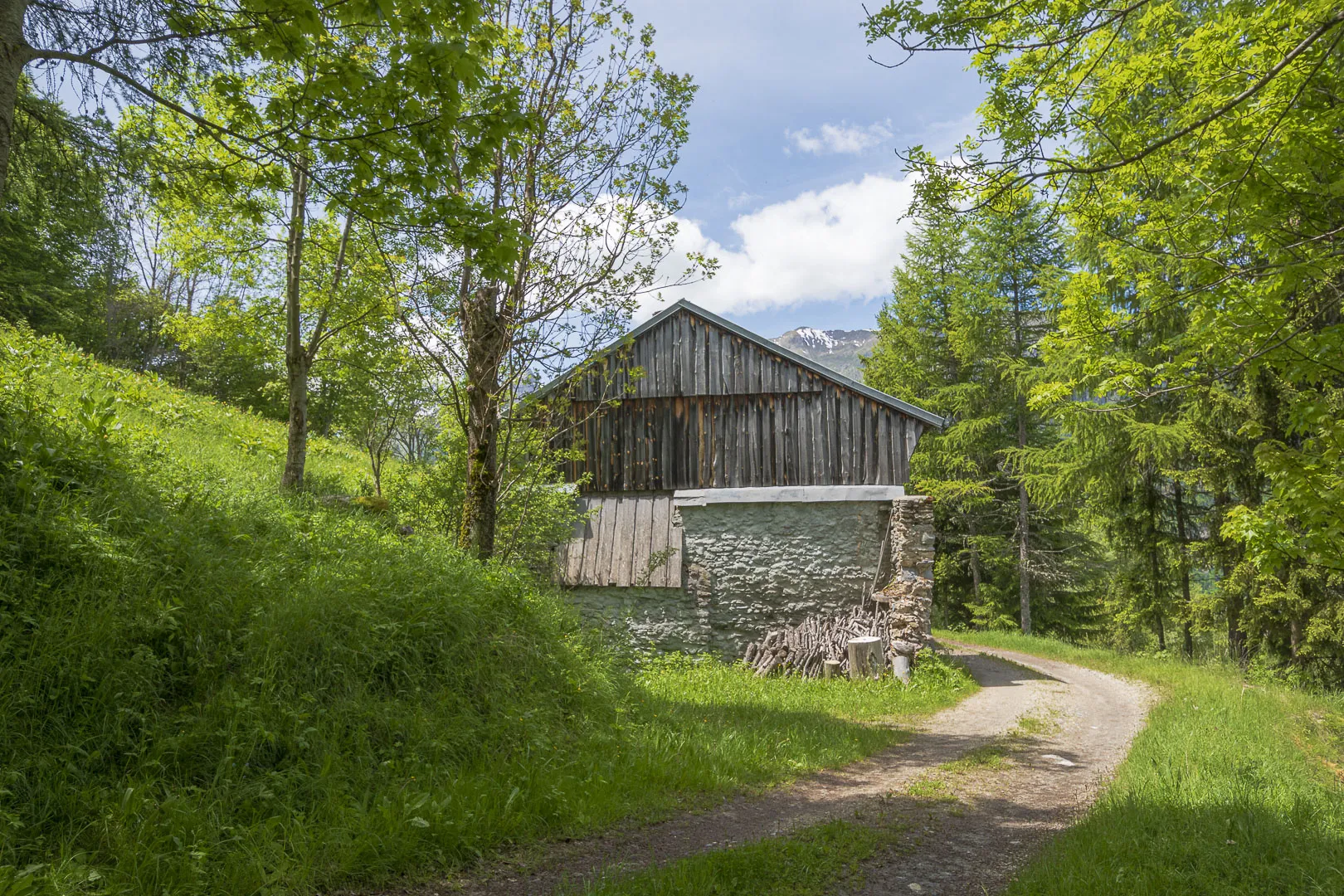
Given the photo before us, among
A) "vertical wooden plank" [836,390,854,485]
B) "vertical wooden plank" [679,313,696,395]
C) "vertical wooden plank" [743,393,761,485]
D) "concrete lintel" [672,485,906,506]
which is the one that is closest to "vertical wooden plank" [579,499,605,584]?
"concrete lintel" [672,485,906,506]

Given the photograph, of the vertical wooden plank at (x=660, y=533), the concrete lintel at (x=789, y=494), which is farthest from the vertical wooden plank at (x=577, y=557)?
the concrete lintel at (x=789, y=494)

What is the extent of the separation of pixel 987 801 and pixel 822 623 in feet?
26.3

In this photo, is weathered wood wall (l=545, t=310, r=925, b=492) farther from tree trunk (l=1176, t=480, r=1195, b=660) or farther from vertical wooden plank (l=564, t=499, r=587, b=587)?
tree trunk (l=1176, t=480, r=1195, b=660)

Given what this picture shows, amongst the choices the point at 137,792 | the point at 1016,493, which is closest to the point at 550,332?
the point at 137,792

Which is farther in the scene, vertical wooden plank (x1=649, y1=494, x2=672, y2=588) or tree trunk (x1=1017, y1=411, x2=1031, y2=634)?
tree trunk (x1=1017, y1=411, x2=1031, y2=634)

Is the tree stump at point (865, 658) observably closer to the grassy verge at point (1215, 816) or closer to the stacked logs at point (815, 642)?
the stacked logs at point (815, 642)

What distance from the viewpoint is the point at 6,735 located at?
147 inches

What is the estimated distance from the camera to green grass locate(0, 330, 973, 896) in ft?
12.3

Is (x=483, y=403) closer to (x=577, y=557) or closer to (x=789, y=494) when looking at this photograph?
(x=577, y=557)

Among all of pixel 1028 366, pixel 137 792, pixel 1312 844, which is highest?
pixel 1028 366

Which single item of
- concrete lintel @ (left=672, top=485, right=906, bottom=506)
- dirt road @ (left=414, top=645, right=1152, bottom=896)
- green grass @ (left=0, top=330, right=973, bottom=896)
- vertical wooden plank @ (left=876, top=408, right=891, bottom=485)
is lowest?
dirt road @ (left=414, top=645, right=1152, bottom=896)

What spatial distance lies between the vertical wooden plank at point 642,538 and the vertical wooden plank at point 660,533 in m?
0.05

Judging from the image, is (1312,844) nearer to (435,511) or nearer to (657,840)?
(657,840)

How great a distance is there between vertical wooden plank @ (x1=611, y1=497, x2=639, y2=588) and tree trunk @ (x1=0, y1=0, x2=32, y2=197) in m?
11.3
